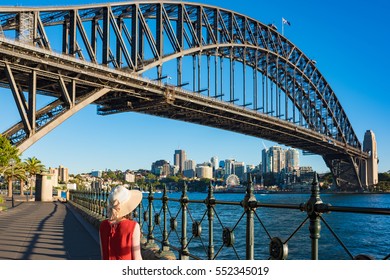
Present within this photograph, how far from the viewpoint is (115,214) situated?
375 cm

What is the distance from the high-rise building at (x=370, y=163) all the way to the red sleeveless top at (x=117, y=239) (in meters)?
101

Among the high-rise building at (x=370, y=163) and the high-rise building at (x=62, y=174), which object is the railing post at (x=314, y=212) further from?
the high-rise building at (x=62, y=174)

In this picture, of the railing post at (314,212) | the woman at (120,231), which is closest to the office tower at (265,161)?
the railing post at (314,212)

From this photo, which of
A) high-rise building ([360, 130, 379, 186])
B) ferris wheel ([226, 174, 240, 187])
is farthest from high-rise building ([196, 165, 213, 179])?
high-rise building ([360, 130, 379, 186])

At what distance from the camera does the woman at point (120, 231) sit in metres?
3.71

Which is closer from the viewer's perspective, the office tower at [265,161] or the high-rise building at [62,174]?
the high-rise building at [62,174]

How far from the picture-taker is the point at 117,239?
3.73 meters

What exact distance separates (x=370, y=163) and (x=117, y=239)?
106912 mm

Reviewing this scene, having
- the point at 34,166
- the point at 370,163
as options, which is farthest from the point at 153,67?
the point at 370,163

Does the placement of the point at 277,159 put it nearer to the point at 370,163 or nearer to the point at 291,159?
the point at 291,159

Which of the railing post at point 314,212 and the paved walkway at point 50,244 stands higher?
the railing post at point 314,212
